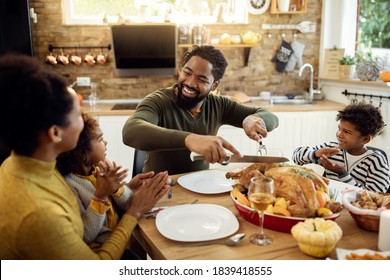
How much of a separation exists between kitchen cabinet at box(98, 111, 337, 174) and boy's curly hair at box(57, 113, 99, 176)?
6.19 feet

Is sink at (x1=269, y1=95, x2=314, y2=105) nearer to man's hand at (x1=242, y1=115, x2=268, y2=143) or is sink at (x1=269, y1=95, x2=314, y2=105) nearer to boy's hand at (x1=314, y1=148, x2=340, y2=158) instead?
boy's hand at (x1=314, y1=148, x2=340, y2=158)

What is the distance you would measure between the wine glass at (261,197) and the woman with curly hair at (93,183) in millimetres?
400

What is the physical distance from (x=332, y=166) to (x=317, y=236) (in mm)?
894

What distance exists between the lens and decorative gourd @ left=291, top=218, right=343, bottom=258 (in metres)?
0.97

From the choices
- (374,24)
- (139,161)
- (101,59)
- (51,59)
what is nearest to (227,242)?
(139,161)

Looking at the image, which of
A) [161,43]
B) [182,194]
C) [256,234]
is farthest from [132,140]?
[161,43]

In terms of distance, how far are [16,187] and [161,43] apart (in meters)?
2.75

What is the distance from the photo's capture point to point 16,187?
895mm

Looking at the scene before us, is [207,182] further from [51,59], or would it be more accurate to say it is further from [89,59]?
[51,59]

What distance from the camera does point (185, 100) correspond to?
6.45 feet

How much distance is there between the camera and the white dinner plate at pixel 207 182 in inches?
59.5

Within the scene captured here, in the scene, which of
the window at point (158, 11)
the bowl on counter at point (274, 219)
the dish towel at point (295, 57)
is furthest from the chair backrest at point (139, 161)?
the dish towel at point (295, 57)

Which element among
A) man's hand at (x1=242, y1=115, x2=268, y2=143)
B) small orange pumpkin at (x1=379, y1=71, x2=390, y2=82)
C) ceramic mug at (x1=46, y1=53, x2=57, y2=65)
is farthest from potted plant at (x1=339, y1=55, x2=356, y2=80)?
ceramic mug at (x1=46, y1=53, x2=57, y2=65)

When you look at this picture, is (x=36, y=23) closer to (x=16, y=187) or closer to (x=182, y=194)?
(x=182, y=194)
